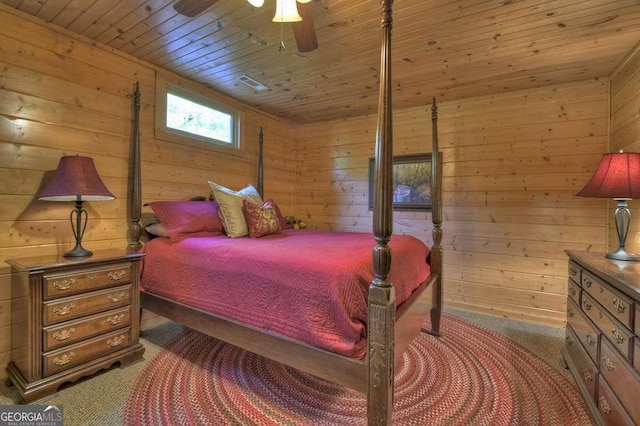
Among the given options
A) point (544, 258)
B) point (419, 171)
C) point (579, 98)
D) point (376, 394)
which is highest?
point (579, 98)

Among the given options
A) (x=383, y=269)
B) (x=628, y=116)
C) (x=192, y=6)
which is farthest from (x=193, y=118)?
(x=628, y=116)

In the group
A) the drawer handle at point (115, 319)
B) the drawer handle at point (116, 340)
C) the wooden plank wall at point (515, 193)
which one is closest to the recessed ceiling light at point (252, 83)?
the wooden plank wall at point (515, 193)

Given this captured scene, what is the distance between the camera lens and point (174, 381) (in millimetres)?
1862

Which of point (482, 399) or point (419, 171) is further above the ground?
point (419, 171)

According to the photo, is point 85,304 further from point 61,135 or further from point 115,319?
point 61,135

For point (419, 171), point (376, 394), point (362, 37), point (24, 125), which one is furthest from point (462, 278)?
point (24, 125)

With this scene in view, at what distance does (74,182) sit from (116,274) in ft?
2.11

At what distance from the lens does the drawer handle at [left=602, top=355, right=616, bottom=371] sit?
1.35 meters

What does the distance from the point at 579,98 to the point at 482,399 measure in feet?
9.28

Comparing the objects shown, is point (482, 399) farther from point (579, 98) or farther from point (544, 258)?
point (579, 98)

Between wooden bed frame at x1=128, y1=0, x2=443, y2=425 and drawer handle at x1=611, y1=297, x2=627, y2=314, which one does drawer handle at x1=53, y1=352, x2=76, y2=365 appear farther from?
drawer handle at x1=611, y1=297, x2=627, y2=314

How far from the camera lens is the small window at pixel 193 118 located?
2750 mm

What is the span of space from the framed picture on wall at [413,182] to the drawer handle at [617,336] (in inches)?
87.0

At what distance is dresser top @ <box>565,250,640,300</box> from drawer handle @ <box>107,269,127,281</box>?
2723mm
